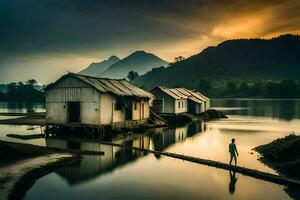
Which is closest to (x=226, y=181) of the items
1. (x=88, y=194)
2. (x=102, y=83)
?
(x=88, y=194)

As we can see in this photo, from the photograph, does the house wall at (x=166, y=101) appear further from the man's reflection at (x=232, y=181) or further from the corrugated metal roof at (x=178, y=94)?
the man's reflection at (x=232, y=181)

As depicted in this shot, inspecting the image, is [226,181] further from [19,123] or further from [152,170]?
[19,123]

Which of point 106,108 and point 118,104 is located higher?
point 118,104

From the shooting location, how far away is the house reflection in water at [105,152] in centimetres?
2464

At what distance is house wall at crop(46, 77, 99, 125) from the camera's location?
43094mm

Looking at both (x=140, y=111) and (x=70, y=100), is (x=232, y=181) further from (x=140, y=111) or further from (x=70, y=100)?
(x=140, y=111)

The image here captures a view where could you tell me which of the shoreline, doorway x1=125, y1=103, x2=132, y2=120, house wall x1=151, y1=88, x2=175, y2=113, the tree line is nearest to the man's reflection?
the shoreline

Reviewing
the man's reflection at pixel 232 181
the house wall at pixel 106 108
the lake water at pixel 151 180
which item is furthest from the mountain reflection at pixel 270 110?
the man's reflection at pixel 232 181

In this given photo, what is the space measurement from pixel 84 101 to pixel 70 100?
200 centimetres

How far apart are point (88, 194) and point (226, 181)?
9.07m

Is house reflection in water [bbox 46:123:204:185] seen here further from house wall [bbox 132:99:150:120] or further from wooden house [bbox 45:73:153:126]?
house wall [bbox 132:99:150:120]

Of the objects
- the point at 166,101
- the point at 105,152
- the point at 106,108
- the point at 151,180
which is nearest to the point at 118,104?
the point at 106,108

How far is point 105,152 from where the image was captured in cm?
3334

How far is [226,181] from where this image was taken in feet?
74.3
